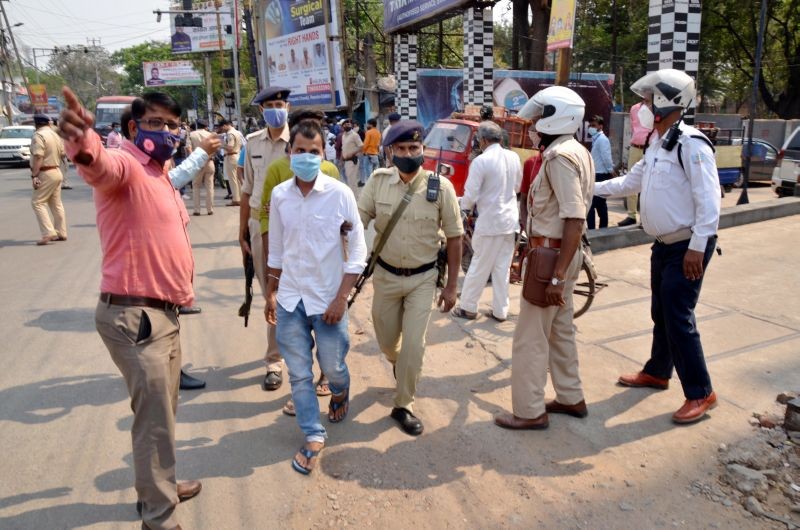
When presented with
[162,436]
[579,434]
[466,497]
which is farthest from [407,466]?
[162,436]

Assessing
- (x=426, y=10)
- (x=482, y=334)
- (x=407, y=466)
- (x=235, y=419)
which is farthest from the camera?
(x=426, y=10)

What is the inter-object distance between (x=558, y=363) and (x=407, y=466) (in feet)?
3.87

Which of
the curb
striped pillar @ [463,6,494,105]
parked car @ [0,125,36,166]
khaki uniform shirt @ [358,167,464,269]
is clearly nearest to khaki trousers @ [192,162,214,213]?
striped pillar @ [463,6,494,105]

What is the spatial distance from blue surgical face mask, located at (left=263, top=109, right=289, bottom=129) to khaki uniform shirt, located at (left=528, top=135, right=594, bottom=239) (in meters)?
1.97

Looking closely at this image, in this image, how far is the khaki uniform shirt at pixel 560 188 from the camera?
3.42 m

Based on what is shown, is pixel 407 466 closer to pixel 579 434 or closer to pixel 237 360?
pixel 579 434

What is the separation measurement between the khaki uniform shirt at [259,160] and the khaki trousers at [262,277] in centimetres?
9

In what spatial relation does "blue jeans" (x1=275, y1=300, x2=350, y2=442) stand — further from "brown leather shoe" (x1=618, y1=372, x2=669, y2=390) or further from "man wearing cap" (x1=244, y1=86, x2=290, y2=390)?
"brown leather shoe" (x1=618, y1=372, x2=669, y2=390)

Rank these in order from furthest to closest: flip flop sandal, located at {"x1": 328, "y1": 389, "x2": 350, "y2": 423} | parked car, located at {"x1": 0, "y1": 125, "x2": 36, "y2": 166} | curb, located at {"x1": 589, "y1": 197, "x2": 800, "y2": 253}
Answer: parked car, located at {"x1": 0, "y1": 125, "x2": 36, "y2": 166}
curb, located at {"x1": 589, "y1": 197, "x2": 800, "y2": 253}
flip flop sandal, located at {"x1": 328, "y1": 389, "x2": 350, "y2": 423}

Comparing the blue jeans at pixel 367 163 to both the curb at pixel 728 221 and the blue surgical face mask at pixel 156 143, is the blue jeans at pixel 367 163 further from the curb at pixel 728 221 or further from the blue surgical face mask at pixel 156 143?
the blue surgical face mask at pixel 156 143

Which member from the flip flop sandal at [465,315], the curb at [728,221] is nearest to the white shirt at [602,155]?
the curb at [728,221]

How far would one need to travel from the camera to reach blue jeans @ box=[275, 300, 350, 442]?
3.32 metres

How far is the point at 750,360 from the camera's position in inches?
183

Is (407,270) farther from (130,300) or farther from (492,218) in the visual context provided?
(492,218)
